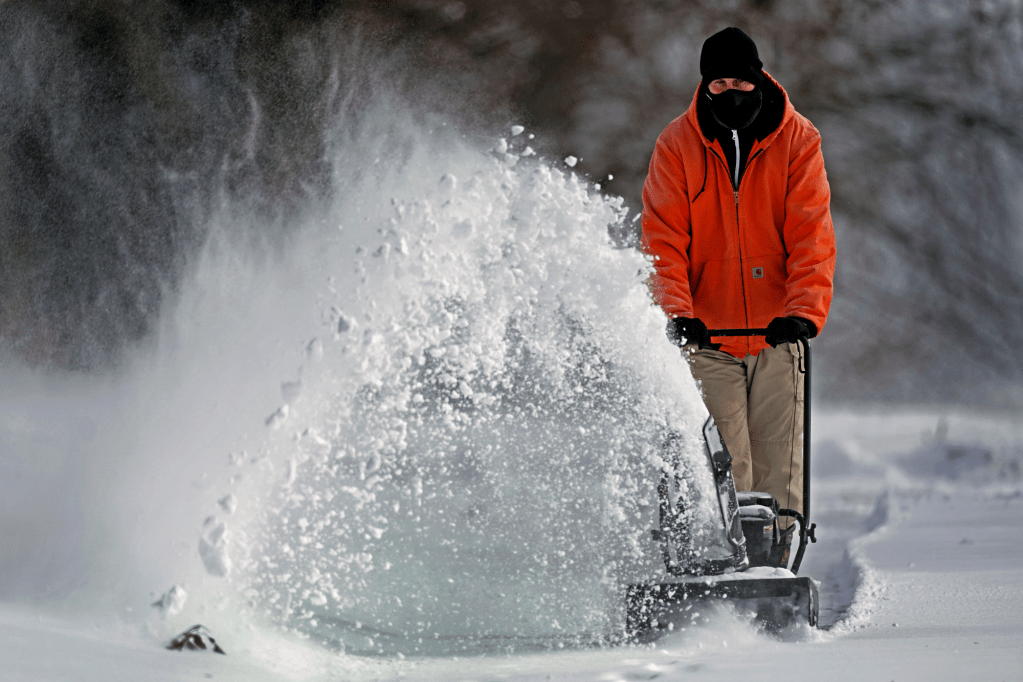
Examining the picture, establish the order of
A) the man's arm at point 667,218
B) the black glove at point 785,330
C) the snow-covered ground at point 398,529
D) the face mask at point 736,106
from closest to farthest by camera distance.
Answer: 1. the snow-covered ground at point 398,529
2. the black glove at point 785,330
3. the face mask at point 736,106
4. the man's arm at point 667,218

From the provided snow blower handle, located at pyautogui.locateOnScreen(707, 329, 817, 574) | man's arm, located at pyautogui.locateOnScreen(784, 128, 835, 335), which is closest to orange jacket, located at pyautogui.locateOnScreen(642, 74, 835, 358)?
man's arm, located at pyautogui.locateOnScreen(784, 128, 835, 335)

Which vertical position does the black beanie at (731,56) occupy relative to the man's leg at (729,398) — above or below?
above

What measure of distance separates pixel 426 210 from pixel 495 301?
0.93 ft

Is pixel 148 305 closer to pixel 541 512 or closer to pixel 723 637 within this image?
pixel 541 512

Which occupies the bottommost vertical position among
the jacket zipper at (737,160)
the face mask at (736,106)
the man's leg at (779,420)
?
the man's leg at (779,420)

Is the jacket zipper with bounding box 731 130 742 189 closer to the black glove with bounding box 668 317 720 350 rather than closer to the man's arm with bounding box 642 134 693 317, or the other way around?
the man's arm with bounding box 642 134 693 317

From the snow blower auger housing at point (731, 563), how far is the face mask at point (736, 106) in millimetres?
536

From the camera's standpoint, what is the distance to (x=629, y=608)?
5.80 ft

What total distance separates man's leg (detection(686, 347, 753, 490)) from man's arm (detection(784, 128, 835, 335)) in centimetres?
24

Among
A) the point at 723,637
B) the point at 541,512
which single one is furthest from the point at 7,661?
the point at 541,512

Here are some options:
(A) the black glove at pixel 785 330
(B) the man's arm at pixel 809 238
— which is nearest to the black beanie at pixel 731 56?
(B) the man's arm at pixel 809 238

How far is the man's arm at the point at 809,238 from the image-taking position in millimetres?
2041

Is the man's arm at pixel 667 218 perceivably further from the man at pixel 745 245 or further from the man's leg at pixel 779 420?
the man's leg at pixel 779 420

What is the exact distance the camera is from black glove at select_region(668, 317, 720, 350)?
2.03m
